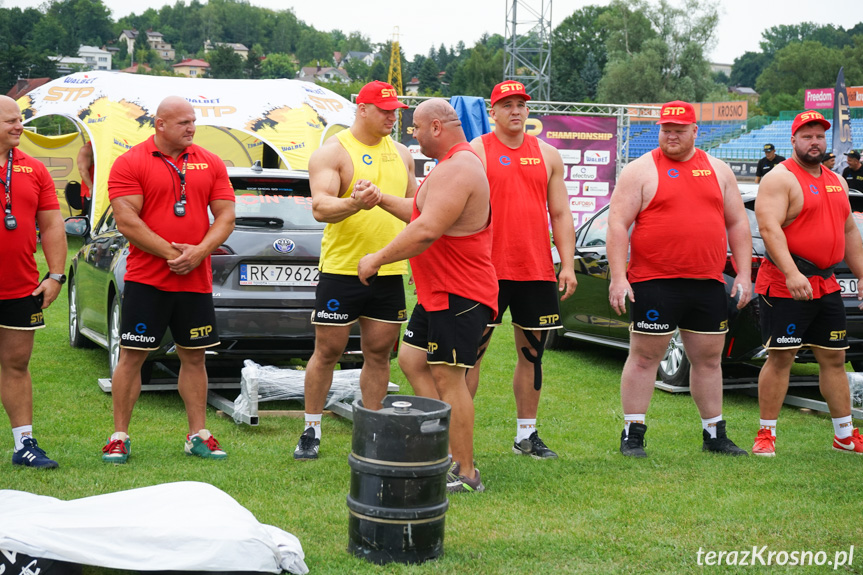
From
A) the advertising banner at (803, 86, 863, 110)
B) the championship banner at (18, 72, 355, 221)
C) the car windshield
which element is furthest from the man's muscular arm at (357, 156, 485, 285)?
→ the advertising banner at (803, 86, 863, 110)

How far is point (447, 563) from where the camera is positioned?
12.2 feet

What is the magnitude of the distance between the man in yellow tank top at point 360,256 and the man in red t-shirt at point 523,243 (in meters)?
0.54

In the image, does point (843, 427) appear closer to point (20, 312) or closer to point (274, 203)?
point (274, 203)

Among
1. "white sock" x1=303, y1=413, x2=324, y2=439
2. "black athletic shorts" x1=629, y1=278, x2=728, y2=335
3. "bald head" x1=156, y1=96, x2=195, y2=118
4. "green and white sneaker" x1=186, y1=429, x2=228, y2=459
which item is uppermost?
"bald head" x1=156, y1=96, x2=195, y2=118

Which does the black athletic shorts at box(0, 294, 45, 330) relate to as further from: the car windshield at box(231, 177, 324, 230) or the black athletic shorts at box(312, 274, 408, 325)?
the car windshield at box(231, 177, 324, 230)

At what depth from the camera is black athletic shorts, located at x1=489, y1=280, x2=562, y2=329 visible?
563 cm

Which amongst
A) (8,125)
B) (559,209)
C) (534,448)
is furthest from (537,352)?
(8,125)

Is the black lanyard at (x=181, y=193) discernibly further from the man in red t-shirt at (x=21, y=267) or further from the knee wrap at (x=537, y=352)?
the knee wrap at (x=537, y=352)

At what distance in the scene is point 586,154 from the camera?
20.6 meters

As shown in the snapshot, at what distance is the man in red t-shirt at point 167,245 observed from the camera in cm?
524

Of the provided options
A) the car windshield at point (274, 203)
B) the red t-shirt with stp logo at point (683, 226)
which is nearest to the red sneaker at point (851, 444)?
the red t-shirt with stp logo at point (683, 226)

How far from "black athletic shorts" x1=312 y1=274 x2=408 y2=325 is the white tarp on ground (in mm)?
2060

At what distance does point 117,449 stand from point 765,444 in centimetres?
380

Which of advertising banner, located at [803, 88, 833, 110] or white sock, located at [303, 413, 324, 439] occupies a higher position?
advertising banner, located at [803, 88, 833, 110]
